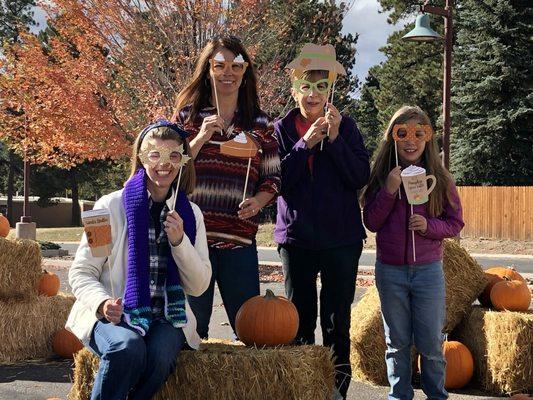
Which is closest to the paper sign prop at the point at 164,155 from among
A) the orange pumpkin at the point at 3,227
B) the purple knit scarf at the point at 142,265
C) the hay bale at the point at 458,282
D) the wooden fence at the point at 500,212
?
the purple knit scarf at the point at 142,265

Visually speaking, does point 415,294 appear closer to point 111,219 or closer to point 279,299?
point 279,299

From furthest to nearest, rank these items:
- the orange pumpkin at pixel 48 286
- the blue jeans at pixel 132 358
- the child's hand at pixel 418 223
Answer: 1. the orange pumpkin at pixel 48 286
2. the child's hand at pixel 418 223
3. the blue jeans at pixel 132 358

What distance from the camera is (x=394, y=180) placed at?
4.00 metres

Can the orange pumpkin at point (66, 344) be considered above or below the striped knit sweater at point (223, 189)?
below

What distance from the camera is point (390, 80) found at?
1337 inches

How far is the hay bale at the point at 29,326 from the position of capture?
5852mm

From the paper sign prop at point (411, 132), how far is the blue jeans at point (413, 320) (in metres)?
0.76

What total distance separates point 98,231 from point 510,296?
3.46 m

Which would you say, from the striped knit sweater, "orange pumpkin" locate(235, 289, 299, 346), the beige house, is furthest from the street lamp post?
the beige house

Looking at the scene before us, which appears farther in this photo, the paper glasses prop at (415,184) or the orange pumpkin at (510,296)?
the orange pumpkin at (510,296)

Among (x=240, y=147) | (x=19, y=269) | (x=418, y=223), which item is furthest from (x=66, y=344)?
(x=418, y=223)

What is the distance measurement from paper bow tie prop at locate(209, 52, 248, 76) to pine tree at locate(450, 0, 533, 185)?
23.7 m

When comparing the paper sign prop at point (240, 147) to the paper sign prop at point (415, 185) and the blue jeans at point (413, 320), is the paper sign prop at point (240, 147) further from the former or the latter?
the blue jeans at point (413, 320)

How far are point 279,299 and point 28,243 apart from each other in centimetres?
318
